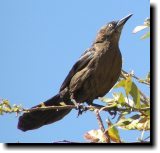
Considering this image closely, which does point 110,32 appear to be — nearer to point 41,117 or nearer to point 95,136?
point 41,117

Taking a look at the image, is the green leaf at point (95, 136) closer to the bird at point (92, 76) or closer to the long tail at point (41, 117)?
the long tail at point (41, 117)

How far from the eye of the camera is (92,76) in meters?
4.67

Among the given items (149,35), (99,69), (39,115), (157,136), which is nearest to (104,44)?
(99,69)

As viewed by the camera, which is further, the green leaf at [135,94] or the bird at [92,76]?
the bird at [92,76]

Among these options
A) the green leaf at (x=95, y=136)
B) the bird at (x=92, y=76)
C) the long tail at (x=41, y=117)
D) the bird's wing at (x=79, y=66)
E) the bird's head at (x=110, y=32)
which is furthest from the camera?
the bird's head at (x=110, y=32)

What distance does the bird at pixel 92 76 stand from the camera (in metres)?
4.31

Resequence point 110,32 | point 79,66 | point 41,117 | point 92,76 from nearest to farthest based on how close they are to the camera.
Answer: point 41,117
point 92,76
point 79,66
point 110,32

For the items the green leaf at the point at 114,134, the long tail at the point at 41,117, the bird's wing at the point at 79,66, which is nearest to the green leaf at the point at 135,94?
the green leaf at the point at 114,134

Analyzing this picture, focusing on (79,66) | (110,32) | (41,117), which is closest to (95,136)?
(41,117)

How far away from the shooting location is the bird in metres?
4.31

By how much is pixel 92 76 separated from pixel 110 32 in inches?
31.8

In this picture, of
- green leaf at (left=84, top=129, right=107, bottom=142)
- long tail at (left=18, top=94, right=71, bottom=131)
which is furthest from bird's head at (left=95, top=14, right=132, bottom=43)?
green leaf at (left=84, top=129, right=107, bottom=142)

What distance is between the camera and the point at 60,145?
2266mm

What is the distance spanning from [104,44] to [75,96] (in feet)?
2.44
